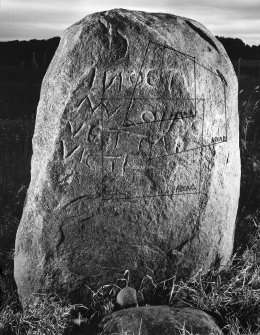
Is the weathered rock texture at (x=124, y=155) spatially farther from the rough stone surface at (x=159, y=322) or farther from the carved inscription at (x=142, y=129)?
the rough stone surface at (x=159, y=322)

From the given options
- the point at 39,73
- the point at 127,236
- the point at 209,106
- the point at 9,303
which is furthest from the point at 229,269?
the point at 39,73

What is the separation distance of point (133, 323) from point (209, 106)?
5.00ft

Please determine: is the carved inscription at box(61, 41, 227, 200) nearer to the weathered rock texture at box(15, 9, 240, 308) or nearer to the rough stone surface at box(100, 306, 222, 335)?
the weathered rock texture at box(15, 9, 240, 308)

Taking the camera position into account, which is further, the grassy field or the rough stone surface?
the grassy field

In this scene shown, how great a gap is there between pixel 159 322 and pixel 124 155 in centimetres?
109

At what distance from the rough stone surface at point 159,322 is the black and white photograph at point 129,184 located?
18mm

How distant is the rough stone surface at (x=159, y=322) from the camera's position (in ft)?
13.2

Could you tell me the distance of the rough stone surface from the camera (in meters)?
4.02

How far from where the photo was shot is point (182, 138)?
456 cm

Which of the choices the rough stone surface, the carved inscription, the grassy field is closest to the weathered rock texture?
the carved inscription

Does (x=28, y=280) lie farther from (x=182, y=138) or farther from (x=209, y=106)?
(x=209, y=106)

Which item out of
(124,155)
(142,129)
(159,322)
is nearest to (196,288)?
(159,322)

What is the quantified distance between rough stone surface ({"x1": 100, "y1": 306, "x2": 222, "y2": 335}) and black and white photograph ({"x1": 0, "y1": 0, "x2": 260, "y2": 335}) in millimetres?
18

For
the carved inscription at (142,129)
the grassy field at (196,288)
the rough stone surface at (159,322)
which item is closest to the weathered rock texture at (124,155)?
the carved inscription at (142,129)
